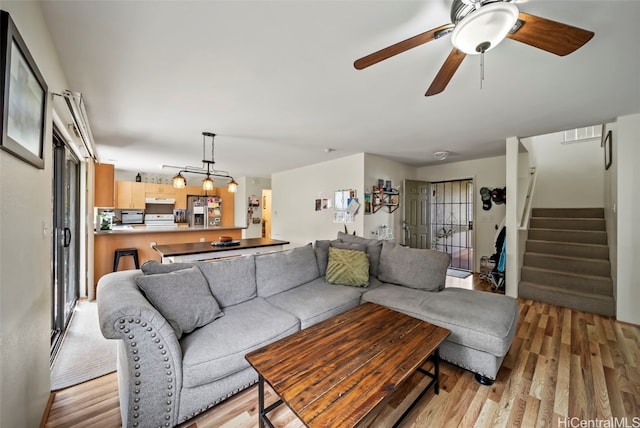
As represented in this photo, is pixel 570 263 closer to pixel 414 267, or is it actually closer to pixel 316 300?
pixel 414 267

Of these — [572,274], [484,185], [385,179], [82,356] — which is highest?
[385,179]

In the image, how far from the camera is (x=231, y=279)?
2.14m

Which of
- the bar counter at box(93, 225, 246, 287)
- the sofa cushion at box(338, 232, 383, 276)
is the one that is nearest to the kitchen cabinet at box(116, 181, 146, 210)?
the bar counter at box(93, 225, 246, 287)

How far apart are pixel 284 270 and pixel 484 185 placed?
15.2ft

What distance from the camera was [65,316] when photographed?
2.73m

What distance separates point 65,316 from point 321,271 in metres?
2.95

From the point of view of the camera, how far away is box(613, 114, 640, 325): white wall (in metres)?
2.72

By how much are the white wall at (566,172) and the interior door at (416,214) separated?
2.09 meters

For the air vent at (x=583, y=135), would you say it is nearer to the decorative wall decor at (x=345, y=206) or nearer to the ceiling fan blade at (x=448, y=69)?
the decorative wall decor at (x=345, y=206)

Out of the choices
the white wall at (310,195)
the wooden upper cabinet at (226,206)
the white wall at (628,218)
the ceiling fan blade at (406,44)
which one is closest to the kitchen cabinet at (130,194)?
the wooden upper cabinet at (226,206)

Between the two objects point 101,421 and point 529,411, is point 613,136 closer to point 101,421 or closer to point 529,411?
point 529,411

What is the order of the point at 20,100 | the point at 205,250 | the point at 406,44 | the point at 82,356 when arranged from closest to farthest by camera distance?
the point at 20,100
the point at 406,44
the point at 82,356
the point at 205,250

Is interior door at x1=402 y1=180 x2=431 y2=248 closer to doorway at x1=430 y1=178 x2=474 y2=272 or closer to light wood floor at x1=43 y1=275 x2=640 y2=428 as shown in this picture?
doorway at x1=430 y1=178 x2=474 y2=272

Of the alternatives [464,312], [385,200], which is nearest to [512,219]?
[385,200]
